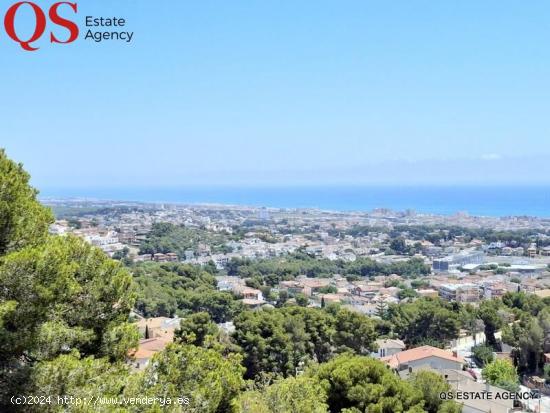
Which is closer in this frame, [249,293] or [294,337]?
[294,337]

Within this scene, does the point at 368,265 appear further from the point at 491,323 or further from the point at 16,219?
the point at 16,219

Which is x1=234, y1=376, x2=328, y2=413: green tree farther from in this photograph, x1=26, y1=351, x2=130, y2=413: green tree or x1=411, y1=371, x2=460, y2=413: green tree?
x1=411, y1=371, x2=460, y2=413: green tree

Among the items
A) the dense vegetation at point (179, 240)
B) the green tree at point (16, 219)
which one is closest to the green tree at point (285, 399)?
the green tree at point (16, 219)

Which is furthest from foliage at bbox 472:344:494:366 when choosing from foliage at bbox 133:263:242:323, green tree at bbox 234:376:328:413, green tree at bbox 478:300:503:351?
green tree at bbox 234:376:328:413

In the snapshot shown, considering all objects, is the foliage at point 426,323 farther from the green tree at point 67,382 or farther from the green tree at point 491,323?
the green tree at point 67,382

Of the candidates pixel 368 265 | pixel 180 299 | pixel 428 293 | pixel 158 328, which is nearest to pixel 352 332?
pixel 158 328

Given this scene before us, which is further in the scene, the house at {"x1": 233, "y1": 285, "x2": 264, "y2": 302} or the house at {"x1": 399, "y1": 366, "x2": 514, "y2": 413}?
the house at {"x1": 233, "y1": 285, "x2": 264, "y2": 302}

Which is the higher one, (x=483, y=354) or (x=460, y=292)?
(x=483, y=354)

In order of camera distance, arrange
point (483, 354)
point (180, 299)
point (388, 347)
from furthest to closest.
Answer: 1. point (180, 299)
2. point (388, 347)
3. point (483, 354)

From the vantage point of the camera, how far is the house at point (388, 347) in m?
21.0

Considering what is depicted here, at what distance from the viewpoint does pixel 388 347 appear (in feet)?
70.3

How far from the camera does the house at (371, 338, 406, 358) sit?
21.0 meters

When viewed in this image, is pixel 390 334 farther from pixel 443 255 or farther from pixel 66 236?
pixel 443 255

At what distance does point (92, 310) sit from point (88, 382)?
98 centimetres
